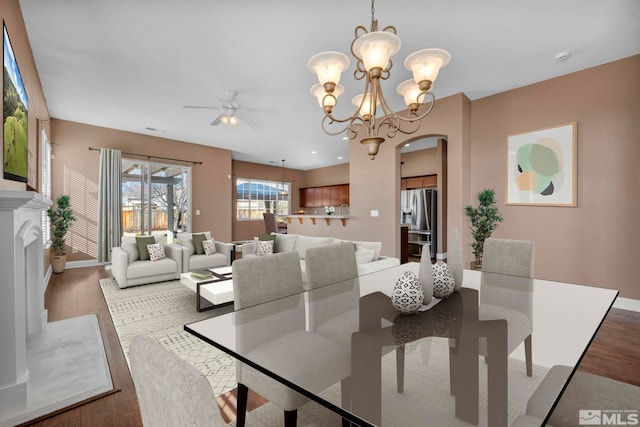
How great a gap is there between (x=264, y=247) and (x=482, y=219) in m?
3.32

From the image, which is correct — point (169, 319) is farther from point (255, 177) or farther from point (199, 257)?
point (255, 177)

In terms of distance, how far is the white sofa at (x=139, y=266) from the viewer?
4066 millimetres

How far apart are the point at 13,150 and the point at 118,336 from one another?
1757mm

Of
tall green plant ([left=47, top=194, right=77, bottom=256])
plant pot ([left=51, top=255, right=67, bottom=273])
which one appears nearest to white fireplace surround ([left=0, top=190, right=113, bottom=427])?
tall green plant ([left=47, top=194, right=77, bottom=256])

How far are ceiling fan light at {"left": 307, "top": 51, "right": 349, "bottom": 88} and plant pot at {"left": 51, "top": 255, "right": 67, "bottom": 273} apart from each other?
5720mm

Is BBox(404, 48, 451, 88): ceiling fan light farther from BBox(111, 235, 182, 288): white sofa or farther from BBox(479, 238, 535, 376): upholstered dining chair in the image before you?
BBox(111, 235, 182, 288): white sofa

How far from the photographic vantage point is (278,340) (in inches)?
52.0

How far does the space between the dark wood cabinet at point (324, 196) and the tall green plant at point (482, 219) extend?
5.83 metres

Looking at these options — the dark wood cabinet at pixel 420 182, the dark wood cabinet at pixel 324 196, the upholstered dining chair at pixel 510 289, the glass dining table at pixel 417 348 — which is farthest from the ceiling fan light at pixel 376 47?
the dark wood cabinet at pixel 324 196

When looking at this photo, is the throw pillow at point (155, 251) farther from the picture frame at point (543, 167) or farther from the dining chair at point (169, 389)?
the picture frame at point (543, 167)

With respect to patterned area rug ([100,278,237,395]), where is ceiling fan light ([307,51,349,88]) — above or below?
above

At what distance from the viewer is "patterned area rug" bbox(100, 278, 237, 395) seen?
6.96ft

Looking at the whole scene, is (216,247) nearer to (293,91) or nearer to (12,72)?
(293,91)

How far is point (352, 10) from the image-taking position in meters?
2.41
